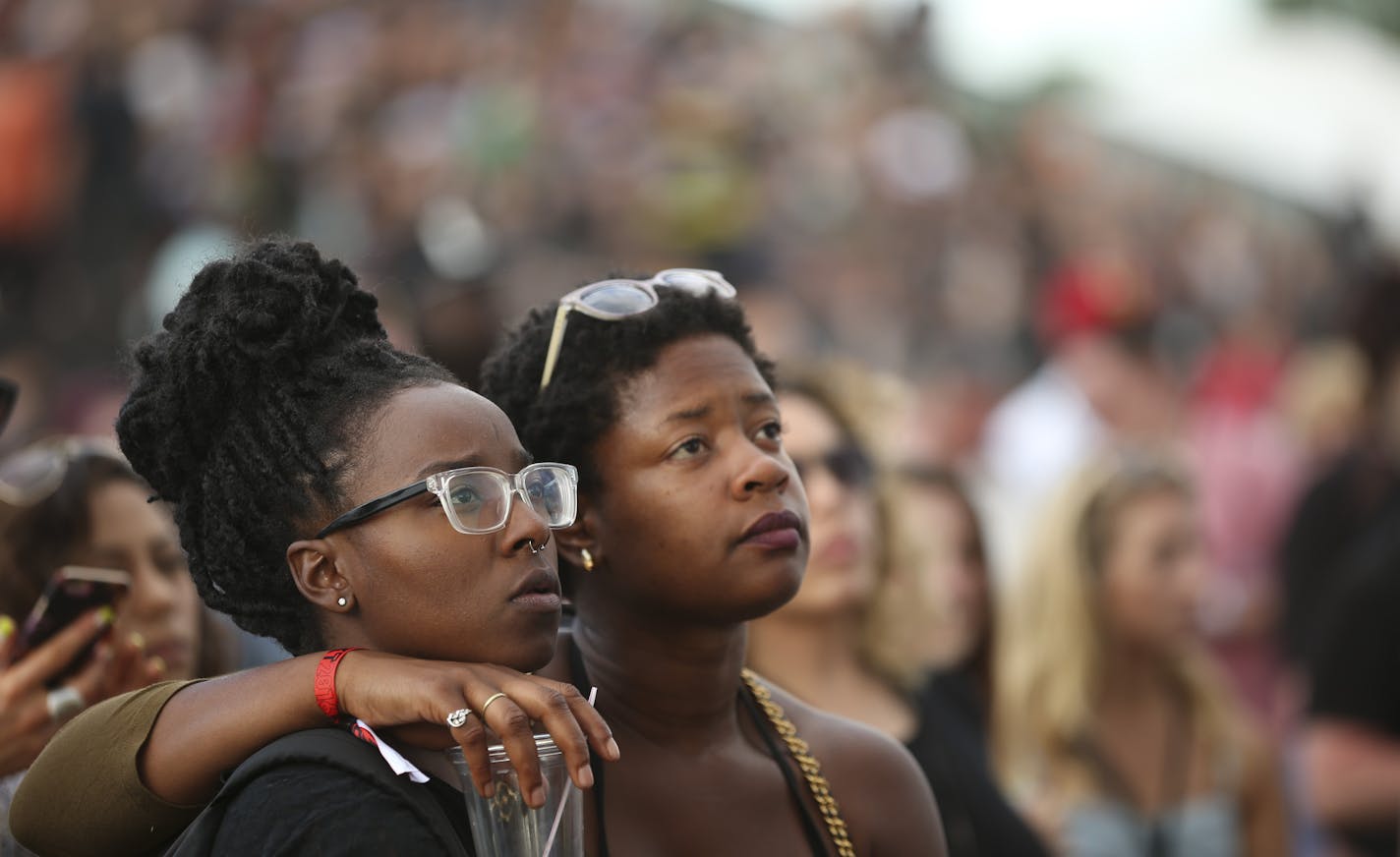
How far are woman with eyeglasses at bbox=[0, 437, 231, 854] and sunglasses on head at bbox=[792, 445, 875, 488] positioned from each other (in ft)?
5.12

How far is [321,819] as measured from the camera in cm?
208

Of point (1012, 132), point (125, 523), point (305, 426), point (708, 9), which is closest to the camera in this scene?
Answer: point (305, 426)

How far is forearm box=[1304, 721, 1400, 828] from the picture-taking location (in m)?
4.81

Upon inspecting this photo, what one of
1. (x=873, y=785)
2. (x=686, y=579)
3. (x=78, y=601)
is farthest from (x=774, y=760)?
(x=78, y=601)

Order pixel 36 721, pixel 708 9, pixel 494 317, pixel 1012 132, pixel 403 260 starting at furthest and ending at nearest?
1. pixel 1012 132
2. pixel 708 9
3. pixel 403 260
4. pixel 494 317
5. pixel 36 721

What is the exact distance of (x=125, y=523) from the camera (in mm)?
3357

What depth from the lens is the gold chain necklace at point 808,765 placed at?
9.22ft

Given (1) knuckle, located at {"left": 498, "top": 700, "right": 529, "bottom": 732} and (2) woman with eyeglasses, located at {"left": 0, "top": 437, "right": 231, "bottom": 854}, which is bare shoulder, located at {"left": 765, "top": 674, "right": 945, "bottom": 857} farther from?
(2) woman with eyeglasses, located at {"left": 0, "top": 437, "right": 231, "bottom": 854}

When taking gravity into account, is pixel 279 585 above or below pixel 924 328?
above

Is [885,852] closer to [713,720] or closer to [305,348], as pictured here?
[713,720]

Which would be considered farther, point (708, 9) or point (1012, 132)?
point (1012, 132)

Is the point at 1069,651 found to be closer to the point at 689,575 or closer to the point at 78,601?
→ the point at 689,575

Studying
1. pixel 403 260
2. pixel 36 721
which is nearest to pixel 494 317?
pixel 403 260

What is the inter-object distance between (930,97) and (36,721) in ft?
45.8
